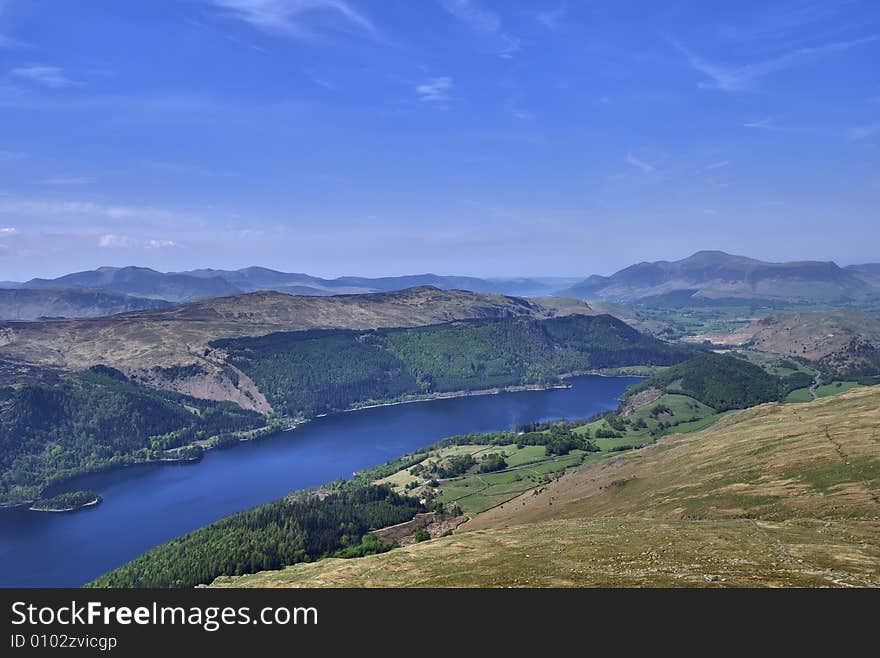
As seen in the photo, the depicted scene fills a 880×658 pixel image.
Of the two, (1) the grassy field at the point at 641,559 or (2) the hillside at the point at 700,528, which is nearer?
(1) the grassy field at the point at 641,559

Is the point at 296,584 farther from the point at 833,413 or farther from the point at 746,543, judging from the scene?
the point at 833,413

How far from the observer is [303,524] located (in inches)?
7126

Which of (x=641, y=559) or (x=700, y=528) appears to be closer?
(x=641, y=559)

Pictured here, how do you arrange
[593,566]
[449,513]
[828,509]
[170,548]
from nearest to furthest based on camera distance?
[593,566] < [828,509] < [170,548] < [449,513]

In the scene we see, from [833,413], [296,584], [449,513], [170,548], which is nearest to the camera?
[296,584]

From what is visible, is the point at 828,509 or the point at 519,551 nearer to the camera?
the point at 519,551

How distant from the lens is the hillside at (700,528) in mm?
60062

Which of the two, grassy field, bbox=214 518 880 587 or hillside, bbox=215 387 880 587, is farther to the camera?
hillside, bbox=215 387 880 587

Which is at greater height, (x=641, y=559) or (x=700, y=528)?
(x=641, y=559)

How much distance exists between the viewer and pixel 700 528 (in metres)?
86.7

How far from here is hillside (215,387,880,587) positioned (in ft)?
197
